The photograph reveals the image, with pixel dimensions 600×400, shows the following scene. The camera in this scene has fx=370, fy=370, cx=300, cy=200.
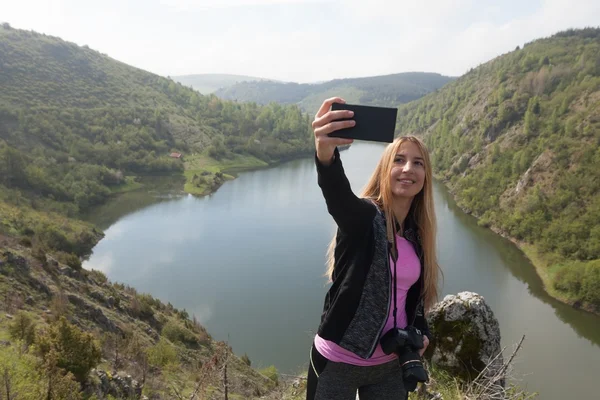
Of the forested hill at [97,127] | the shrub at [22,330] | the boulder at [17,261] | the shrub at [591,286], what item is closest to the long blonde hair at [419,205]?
the shrub at [22,330]

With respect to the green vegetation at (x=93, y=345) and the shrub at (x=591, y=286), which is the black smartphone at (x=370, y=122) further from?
the shrub at (x=591, y=286)

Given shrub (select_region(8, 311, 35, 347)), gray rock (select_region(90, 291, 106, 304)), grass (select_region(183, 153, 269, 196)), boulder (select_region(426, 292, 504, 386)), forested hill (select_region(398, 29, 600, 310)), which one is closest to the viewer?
boulder (select_region(426, 292, 504, 386))

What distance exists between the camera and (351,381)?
1703 millimetres

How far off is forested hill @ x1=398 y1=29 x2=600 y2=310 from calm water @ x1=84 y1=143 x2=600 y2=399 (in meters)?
2.19

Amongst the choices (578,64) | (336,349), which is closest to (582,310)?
(336,349)

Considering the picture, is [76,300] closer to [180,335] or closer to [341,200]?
[180,335]

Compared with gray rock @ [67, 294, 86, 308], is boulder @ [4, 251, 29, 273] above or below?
above

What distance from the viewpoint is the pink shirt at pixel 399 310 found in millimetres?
1651

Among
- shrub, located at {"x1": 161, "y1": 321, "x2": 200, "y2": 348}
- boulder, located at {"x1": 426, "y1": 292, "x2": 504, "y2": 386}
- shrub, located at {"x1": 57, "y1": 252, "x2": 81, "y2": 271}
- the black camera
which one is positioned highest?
the black camera

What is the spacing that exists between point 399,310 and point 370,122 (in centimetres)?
93

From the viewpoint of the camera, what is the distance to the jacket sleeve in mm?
1349

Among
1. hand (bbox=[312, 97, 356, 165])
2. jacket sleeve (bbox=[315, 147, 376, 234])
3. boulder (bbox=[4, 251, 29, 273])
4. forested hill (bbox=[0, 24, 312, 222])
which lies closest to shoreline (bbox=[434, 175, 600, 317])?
jacket sleeve (bbox=[315, 147, 376, 234])

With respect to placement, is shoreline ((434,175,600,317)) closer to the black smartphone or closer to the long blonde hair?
the long blonde hair

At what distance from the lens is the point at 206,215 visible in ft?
119
